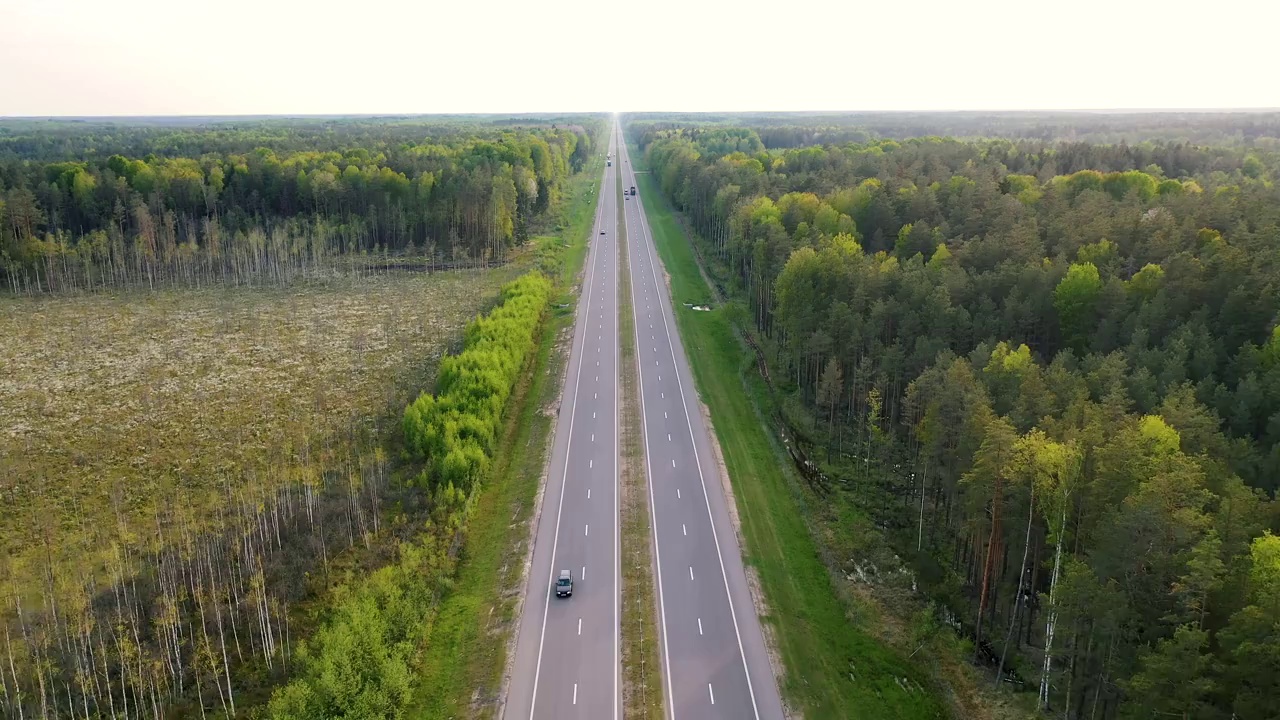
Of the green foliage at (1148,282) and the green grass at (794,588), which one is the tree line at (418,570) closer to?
the green grass at (794,588)

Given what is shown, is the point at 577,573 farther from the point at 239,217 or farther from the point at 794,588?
the point at 239,217

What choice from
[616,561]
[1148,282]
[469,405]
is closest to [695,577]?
[616,561]

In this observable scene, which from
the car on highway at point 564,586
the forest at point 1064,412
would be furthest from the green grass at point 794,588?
the car on highway at point 564,586

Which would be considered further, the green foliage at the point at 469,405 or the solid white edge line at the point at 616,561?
the green foliage at the point at 469,405

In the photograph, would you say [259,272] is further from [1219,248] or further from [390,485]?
[1219,248]

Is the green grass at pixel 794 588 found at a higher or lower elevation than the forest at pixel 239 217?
lower

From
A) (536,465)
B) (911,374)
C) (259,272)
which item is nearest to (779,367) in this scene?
(911,374)
